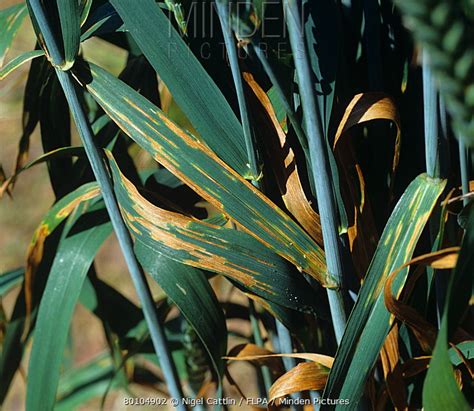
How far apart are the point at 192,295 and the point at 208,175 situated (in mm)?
138

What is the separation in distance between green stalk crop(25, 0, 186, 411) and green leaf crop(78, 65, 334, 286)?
3 centimetres

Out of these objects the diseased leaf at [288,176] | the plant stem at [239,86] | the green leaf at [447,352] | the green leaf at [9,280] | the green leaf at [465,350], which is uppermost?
the plant stem at [239,86]

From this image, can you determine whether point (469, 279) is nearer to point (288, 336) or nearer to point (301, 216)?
point (301, 216)

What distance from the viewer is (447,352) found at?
506mm

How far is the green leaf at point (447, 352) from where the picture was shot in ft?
1.62

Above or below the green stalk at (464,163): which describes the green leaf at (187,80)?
above

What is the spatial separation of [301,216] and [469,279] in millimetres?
194

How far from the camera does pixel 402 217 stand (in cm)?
62

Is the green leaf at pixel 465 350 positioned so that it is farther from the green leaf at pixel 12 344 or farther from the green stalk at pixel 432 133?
the green leaf at pixel 12 344

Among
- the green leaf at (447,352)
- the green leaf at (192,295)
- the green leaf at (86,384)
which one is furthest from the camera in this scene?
the green leaf at (86,384)

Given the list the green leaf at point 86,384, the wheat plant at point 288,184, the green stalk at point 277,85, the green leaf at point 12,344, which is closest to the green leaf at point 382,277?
the wheat plant at point 288,184

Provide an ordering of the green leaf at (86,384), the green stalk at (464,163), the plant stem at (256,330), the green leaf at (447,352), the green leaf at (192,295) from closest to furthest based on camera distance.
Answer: the green leaf at (447,352) → the green stalk at (464,163) → the green leaf at (192,295) → the plant stem at (256,330) → the green leaf at (86,384)

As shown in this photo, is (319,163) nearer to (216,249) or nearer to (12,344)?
(216,249)

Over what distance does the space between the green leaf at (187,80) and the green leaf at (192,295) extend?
0.12m
